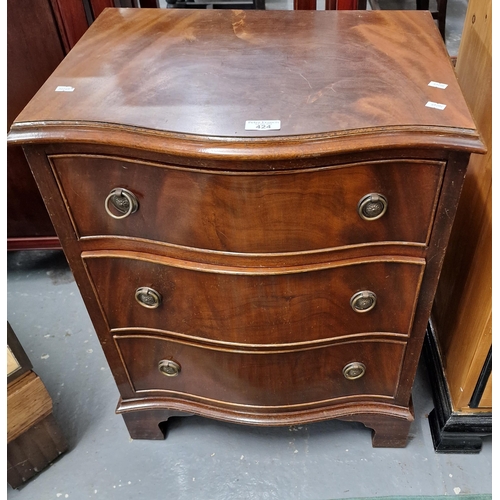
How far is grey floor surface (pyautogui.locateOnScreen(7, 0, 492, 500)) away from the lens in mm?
1229

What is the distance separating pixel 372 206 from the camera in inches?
32.5

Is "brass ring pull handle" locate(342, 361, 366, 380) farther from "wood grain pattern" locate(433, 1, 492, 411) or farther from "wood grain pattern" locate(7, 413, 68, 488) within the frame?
"wood grain pattern" locate(7, 413, 68, 488)

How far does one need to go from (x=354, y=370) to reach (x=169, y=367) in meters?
0.41

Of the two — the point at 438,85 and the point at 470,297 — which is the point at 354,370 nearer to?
the point at 470,297

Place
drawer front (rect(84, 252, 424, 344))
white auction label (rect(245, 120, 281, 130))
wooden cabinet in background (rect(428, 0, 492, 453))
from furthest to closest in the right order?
wooden cabinet in background (rect(428, 0, 492, 453)) < drawer front (rect(84, 252, 424, 344)) < white auction label (rect(245, 120, 281, 130))

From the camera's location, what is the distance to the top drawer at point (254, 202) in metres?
0.80

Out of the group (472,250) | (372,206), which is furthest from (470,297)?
(372,206)

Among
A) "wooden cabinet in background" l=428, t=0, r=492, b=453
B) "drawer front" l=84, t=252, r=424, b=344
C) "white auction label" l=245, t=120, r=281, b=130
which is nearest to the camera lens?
"white auction label" l=245, t=120, r=281, b=130

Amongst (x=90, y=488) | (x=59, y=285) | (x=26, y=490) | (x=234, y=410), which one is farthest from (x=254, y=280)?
(x=59, y=285)

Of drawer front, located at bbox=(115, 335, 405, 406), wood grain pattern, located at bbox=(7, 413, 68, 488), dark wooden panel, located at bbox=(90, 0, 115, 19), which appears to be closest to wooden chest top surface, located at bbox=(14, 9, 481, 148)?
dark wooden panel, located at bbox=(90, 0, 115, 19)

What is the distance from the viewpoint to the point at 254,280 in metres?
0.93

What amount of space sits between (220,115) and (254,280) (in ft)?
0.99

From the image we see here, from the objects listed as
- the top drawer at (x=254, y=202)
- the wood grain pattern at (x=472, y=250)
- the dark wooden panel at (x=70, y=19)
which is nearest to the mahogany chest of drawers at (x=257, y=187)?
the top drawer at (x=254, y=202)

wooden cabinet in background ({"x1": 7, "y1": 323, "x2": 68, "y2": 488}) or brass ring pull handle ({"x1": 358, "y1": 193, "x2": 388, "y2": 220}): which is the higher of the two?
brass ring pull handle ({"x1": 358, "y1": 193, "x2": 388, "y2": 220})
